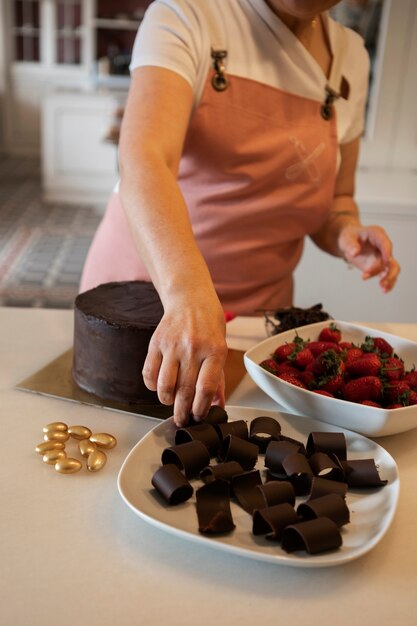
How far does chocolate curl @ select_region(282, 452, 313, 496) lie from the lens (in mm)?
751

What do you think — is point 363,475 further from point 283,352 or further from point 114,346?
point 114,346

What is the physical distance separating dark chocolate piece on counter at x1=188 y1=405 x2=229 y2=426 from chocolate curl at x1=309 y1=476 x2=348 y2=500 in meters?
0.16

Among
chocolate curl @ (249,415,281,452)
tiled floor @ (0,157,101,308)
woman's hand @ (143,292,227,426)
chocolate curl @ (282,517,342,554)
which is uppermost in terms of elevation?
woman's hand @ (143,292,227,426)

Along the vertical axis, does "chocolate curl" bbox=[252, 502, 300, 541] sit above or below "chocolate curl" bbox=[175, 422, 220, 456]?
above

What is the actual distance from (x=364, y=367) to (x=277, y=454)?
220 millimetres

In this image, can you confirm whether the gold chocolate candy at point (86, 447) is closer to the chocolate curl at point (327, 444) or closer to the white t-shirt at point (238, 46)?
the chocolate curl at point (327, 444)

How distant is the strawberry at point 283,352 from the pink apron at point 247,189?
1.44 feet

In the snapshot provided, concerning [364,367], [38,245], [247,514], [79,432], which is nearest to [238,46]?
[364,367]

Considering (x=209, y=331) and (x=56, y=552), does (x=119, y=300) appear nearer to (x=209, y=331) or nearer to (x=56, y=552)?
(x=209, y=331)

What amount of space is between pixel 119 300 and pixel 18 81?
23.1 ft

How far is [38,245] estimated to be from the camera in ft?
15.2

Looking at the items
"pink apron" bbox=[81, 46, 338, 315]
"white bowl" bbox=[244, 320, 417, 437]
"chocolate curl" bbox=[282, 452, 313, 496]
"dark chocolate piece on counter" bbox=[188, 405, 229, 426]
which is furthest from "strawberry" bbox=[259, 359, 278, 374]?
"pink apron" bbox=[81, 46, 338, 315]

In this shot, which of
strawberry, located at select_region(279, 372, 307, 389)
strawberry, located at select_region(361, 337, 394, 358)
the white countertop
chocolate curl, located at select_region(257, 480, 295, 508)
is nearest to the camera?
the white countertop

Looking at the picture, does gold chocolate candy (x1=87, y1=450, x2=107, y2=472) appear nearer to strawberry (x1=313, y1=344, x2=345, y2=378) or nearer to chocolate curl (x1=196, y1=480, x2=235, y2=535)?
chocolate curl (x1=196, y1=480, x2=235, y2=535)
